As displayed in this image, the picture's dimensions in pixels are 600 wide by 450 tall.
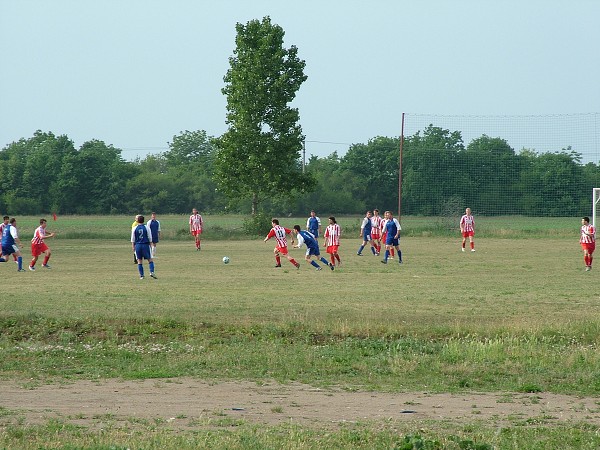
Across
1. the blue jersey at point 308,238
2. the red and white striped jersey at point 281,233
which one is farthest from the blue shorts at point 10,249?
the blue jersey at point 308,238

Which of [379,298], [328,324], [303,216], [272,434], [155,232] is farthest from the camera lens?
[303,216]

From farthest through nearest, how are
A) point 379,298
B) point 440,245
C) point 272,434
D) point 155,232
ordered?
point 440,245, point 155,232, point 379,298, point 272,434

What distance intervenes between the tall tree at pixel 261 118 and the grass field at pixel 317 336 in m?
29.5

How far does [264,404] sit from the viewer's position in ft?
36.2

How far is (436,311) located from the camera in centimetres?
1853

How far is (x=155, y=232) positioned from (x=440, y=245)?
639 inches

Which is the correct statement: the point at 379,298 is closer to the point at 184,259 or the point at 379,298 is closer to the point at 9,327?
the point at 9,327

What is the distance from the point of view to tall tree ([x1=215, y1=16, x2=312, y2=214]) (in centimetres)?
5675

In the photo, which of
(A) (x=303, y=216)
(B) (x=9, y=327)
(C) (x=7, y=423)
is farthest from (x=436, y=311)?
(A) (x=303, y=216)

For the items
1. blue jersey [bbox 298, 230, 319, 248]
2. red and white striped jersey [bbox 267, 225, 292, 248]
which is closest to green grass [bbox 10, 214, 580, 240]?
red and white striped jersey [bbox 267, 225, 292, 248]

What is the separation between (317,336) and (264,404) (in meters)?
4.80

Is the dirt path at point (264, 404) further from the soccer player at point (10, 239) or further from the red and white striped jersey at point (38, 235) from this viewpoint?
the soccer player at point (10, 239)

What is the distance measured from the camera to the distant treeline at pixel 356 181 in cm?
5981

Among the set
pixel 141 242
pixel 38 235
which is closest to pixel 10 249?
pixel 38 235
